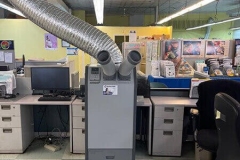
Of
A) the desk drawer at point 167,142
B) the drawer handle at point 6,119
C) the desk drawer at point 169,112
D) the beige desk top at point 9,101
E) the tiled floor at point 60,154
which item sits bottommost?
the tiled floor at point 60,154

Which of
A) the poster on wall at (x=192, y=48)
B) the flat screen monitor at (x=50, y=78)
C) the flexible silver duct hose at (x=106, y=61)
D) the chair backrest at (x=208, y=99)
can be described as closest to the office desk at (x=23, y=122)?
the flat screen monitor at (x=50, y=78)

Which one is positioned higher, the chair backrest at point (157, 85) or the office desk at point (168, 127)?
the chair backrest at point (157, 85)

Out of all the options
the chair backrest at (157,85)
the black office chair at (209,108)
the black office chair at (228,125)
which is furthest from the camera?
the chair backrest at (157,85)

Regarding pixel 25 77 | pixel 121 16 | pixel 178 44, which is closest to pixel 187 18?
pixel 121 16

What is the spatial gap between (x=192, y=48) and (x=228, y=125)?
10.2 ft

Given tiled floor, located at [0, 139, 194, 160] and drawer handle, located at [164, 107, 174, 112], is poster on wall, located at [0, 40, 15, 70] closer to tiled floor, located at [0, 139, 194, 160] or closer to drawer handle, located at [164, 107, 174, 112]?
tiled floor, located at [0, 139, 194, 160]

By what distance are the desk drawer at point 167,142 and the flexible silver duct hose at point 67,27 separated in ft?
4.36

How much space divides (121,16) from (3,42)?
372 inches

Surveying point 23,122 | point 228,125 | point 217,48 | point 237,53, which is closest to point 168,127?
point 228,125

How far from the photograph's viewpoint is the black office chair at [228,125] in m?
1.33

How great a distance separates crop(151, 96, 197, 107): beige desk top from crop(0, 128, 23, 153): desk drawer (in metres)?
1.81

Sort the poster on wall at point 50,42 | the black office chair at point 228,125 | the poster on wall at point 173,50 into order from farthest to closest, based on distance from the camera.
→ 1. the poster on wall at point 50,42
2. the poster on wall at point 173,50
3. the black office chair at point 228,125

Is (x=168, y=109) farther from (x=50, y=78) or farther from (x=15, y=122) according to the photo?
(x=15, y=122)

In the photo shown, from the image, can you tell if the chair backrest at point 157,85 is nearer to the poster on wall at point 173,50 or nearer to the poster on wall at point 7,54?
the poster on wall at point 173,50
